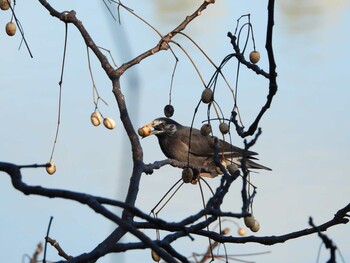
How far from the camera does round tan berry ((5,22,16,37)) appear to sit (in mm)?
4055

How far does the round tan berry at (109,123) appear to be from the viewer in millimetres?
4004

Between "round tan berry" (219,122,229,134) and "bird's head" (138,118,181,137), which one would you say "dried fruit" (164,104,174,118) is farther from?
"bird's head" (138,118,181,137)

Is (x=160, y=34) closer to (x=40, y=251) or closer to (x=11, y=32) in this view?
(x=11, y=32)

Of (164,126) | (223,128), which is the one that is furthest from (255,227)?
(164,126)

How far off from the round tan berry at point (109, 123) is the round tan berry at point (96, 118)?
0.03 metres

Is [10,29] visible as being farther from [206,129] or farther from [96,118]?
[206,129]

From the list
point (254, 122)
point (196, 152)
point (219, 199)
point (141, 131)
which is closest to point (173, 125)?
point (196, 152)

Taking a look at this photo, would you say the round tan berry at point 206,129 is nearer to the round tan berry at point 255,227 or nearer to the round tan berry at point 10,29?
the round tan berry at point 255,227

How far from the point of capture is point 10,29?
4.05 metres

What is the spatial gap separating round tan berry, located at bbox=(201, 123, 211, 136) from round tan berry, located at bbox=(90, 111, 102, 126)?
31.3 inches

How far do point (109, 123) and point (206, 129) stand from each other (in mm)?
748

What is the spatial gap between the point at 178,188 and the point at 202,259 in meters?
0.50

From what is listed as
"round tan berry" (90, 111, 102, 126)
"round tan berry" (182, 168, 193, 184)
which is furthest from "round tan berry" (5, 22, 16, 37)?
"round tan berry" (182, 168, 193, 184)

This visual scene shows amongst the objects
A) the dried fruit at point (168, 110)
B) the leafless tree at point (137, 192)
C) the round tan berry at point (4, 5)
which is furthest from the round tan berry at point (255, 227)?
the round tan berry at point (4, 5)
